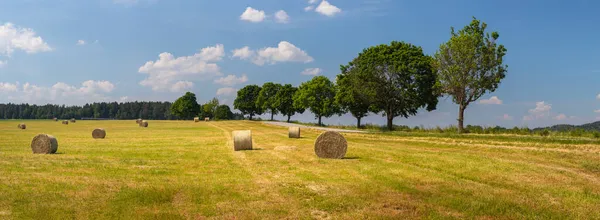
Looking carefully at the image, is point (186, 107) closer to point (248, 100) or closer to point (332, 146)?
point (248, 100)

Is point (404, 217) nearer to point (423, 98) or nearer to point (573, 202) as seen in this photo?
point (573, 202)

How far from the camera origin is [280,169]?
19.3 m

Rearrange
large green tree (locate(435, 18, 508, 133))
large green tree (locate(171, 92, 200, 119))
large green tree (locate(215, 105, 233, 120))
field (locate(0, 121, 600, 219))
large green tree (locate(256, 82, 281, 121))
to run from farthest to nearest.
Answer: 1. large green tree (locate(215, 105, 233, 120))
2. large green tree (locate(171, 92, 200, 119))
3. large green tree (locate(256, 82, 281, 121))
4. large green tree (locate(435, 18, 508, 133))
5. field (locate(0, 121, 600, 219))

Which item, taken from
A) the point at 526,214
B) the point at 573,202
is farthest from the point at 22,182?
the point at 573,202

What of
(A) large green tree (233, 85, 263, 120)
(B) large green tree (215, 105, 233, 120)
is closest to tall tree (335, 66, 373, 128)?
(A) large green tree (233, 85, 263, 120)

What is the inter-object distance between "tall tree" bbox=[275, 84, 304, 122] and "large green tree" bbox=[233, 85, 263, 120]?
19.1 meters

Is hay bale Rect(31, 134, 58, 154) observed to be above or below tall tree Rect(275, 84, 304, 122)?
below

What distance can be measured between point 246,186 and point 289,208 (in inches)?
136

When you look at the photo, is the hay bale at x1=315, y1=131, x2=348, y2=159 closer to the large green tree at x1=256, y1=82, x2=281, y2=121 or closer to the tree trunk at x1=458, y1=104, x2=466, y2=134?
the tree trunk at x1=458, y1=104, x2=466, y2=134

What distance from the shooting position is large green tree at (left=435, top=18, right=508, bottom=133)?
174 ft

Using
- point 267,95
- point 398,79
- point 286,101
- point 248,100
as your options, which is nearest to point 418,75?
point 398,79

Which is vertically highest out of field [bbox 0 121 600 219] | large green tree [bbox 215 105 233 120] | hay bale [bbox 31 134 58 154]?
large green tree [bbox 215 105 233 120]

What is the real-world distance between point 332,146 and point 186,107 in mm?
136732

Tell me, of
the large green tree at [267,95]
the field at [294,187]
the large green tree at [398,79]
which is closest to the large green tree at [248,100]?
the large green tree at [267,95]
